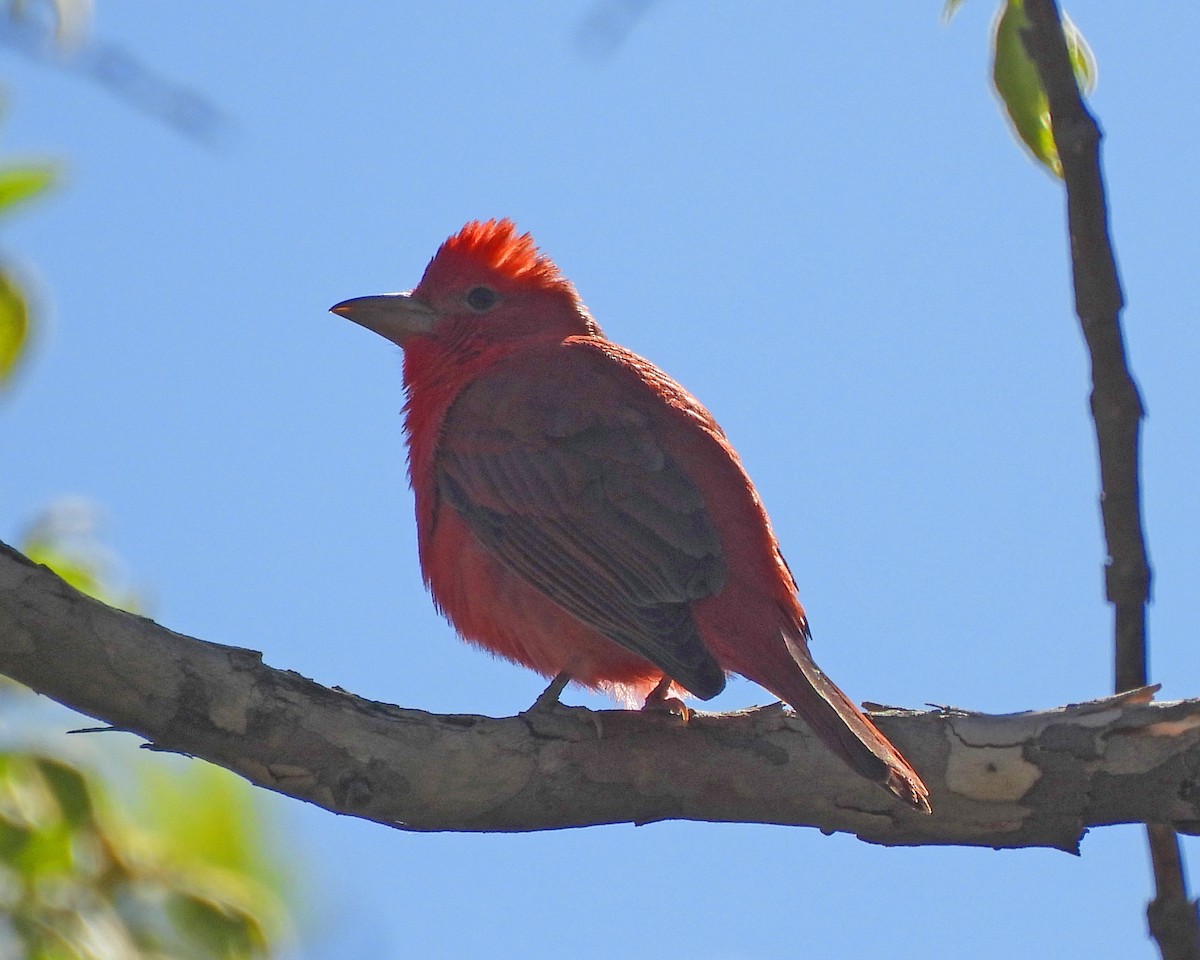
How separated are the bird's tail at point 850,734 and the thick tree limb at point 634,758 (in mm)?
146

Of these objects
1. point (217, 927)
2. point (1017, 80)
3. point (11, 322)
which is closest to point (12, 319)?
point (11, 322)

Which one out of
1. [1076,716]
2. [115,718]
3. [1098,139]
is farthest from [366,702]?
[1098,139]

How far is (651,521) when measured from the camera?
452 centimetres

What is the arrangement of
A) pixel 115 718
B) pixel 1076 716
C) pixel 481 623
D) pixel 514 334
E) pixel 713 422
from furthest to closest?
pixel 514 334
pixel 713 422
pixel 481 623
pixel 1076 716
pixel 115 718

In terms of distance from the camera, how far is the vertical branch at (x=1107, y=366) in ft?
8.65

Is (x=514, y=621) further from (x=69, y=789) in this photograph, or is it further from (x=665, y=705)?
(x=69, y=789)

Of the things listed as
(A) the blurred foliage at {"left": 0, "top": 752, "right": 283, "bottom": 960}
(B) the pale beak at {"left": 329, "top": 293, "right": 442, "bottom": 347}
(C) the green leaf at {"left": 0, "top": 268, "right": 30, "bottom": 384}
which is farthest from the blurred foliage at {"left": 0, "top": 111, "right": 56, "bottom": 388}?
(B) the pale beak at {"left": 329, "top": 293, "right": 442, "bottom": 347}

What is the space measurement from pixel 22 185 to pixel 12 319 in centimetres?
32

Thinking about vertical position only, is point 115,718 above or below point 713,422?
below

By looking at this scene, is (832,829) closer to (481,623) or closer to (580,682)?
(580,682)

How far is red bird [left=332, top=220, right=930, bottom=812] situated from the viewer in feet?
13.6

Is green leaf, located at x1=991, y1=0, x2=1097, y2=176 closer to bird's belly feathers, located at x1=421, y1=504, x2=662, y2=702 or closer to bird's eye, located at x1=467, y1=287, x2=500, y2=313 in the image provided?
bird's belly feathers, located at x1=421, y1=504, x2=662, y2=702

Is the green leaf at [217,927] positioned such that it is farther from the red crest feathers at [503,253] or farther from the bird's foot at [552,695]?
the red crest feathers at [503,253]

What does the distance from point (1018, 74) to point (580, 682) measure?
2537mm
